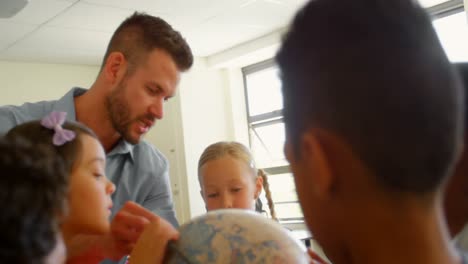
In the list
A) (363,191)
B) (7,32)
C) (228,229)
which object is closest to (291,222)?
(7,32)

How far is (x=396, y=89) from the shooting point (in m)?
0.60

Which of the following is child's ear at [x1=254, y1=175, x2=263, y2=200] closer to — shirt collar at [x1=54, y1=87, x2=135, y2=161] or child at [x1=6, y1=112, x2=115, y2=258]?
shirt collar at [x1=54, y1=87, x2=135, y2=161]

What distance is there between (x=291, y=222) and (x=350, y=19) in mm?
5510

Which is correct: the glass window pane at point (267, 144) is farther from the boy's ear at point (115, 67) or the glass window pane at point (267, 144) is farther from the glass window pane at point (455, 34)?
the boy's ear at point (115, 67)

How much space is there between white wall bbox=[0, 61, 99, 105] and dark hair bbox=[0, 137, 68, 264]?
5222 millimetres

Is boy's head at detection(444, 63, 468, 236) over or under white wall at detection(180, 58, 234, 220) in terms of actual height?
under

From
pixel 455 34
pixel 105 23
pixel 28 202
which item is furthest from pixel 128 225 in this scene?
pixel 455 34

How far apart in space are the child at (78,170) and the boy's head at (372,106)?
0.83m

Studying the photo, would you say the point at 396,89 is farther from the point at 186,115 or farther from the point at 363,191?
the point at 186,115

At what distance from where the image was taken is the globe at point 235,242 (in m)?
0.96

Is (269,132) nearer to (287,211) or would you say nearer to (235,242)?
(287,211)

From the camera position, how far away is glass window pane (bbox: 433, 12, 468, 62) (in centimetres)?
453

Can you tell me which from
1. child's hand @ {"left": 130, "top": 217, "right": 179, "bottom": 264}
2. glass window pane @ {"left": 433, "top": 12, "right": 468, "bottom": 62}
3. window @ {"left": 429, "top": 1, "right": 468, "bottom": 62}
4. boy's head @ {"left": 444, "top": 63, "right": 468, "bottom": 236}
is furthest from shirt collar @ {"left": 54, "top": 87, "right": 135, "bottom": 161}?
window @ {"left": 429, "top": 1, "right": 468, "bottom": 62}

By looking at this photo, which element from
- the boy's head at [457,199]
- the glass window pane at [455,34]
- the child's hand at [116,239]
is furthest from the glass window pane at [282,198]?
the boy's head at [457,199]
